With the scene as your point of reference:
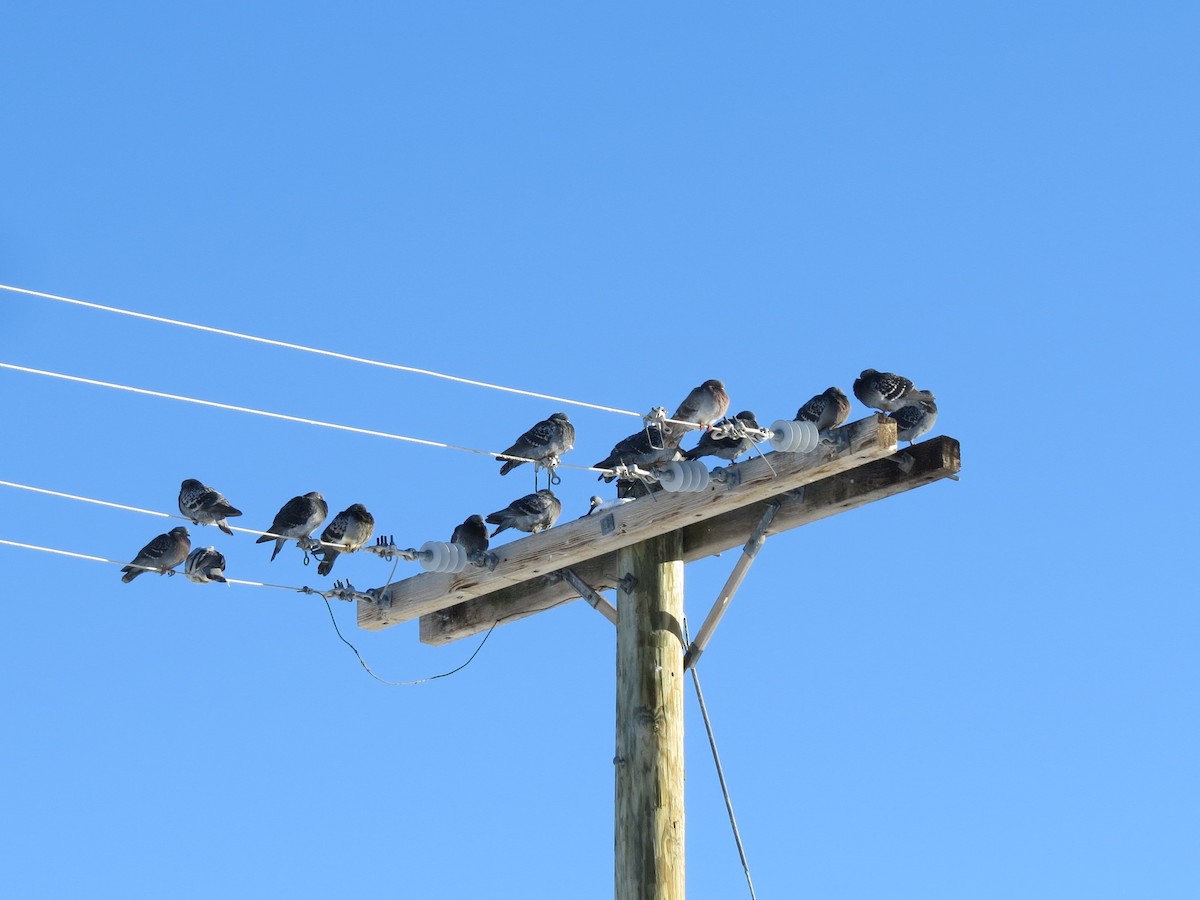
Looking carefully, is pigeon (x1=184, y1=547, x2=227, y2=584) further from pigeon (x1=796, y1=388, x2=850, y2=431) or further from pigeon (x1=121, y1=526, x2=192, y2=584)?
pigeon (x1=796, y1=388, x2=850, y2=431)

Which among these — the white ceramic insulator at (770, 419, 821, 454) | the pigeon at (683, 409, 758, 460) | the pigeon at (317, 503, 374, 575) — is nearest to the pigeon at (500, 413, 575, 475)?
the pigeon at (317, 503, 374, 575)

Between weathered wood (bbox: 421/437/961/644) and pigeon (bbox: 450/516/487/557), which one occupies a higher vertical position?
pigeon (bbox: 450/516/487/557)

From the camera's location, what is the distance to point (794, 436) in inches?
323

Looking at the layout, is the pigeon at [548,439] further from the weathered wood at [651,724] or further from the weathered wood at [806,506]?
the weathered wood at [651,724]

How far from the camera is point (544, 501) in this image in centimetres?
976

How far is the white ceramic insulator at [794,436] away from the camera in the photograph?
820 cm

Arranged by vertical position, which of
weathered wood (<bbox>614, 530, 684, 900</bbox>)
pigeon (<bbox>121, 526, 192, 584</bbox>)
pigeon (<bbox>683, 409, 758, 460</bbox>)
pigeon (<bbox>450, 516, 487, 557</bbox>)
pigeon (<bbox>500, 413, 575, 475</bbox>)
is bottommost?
weathered wood (<bbox>614, 530, 684, 900</bbox>)

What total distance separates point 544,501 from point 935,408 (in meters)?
2.12

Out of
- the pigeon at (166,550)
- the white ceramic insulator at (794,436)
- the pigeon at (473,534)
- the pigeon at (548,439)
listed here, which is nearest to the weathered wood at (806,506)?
the white ceramic insulator at (794,436)

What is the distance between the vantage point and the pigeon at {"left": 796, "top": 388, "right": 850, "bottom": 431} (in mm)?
9898

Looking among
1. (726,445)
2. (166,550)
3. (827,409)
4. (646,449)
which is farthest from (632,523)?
(166,550)

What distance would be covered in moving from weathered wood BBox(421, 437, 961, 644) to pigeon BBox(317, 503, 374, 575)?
59.7 inches

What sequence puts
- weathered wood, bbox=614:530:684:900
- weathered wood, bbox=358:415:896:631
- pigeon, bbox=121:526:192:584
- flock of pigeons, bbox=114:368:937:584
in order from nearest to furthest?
weathered wood, bbox=614:530:684:900
weathered wood, bbox=358:415:896:631
flock of pigeons, bbox=114:368:937:584
pigeon, bbox=121:526:192:584

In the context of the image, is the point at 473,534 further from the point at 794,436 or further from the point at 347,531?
the point at 794,436
